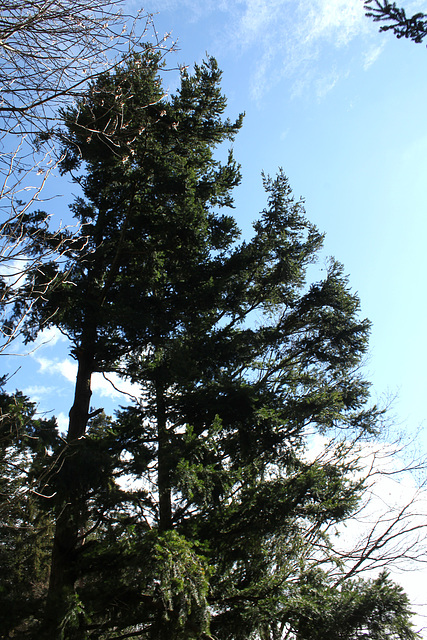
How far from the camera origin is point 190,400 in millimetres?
8016

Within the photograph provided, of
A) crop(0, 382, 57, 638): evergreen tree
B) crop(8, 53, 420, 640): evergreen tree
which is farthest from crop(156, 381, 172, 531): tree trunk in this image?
crop(0, 382, 57, 638): evergreen tree

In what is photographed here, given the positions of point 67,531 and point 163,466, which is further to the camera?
point 67,531

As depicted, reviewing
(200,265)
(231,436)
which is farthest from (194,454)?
(200,265)

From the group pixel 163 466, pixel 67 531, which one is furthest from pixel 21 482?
pixel 163 466

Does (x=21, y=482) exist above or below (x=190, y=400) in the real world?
below

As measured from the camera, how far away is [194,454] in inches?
268

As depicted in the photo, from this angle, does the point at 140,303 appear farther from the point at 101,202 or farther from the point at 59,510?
the point at 59,510

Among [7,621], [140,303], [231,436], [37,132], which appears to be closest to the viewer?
[37,132]

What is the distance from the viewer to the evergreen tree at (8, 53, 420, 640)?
6184 mm

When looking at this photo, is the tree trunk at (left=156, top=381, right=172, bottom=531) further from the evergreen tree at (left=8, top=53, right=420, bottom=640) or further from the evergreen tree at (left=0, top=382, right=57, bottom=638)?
the evergreen tree at (left=0, top=382, right=57, bottom=638)

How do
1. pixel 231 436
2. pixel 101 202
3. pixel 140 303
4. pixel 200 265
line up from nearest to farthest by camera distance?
pixel 231 436, pixel 140 303, pixel 200 265, pixel 101 202

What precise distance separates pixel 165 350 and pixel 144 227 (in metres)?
2.99

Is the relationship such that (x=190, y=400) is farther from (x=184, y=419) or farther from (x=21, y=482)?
(x=21, y=482)

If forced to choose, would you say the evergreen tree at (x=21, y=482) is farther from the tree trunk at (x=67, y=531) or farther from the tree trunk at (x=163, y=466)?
the tree trunk at (x=163, y=466)
